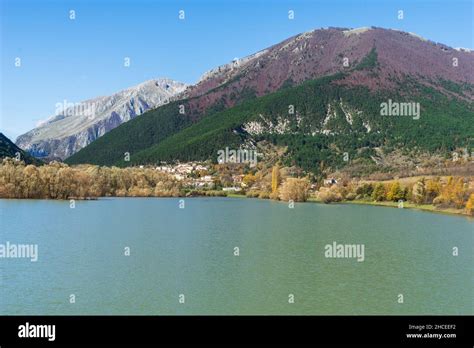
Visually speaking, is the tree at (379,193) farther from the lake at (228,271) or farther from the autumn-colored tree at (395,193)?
the lake at (228,271)

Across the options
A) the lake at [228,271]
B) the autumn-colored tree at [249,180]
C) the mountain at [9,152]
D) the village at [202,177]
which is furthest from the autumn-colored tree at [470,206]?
the mountain at [9,152]

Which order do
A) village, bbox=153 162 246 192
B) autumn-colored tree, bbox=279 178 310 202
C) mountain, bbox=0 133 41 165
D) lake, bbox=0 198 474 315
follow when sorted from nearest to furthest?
lake, bbox=0 198 474 315 → autumn-colored tree, bbox=279 178 310 202 → mountain, bbox=0 133 41 165 → village, bbox=153 162 246 192

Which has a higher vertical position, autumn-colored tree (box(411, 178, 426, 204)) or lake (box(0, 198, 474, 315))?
autumn-colored tree (box(411, 178, 426, 204))

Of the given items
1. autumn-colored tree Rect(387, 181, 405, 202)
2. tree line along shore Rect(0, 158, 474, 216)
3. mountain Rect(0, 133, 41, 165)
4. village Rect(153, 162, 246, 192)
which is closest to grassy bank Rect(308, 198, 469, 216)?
tree line along shore Rect(0, 158, 474, 216)

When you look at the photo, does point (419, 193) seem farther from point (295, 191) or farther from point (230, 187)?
point (230, 187)

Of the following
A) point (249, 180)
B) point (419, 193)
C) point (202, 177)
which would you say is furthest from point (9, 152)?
point (419, 193)

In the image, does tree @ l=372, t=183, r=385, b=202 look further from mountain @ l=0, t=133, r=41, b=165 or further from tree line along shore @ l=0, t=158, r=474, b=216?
mountain @ l=0, t=133, r=41, b=165
